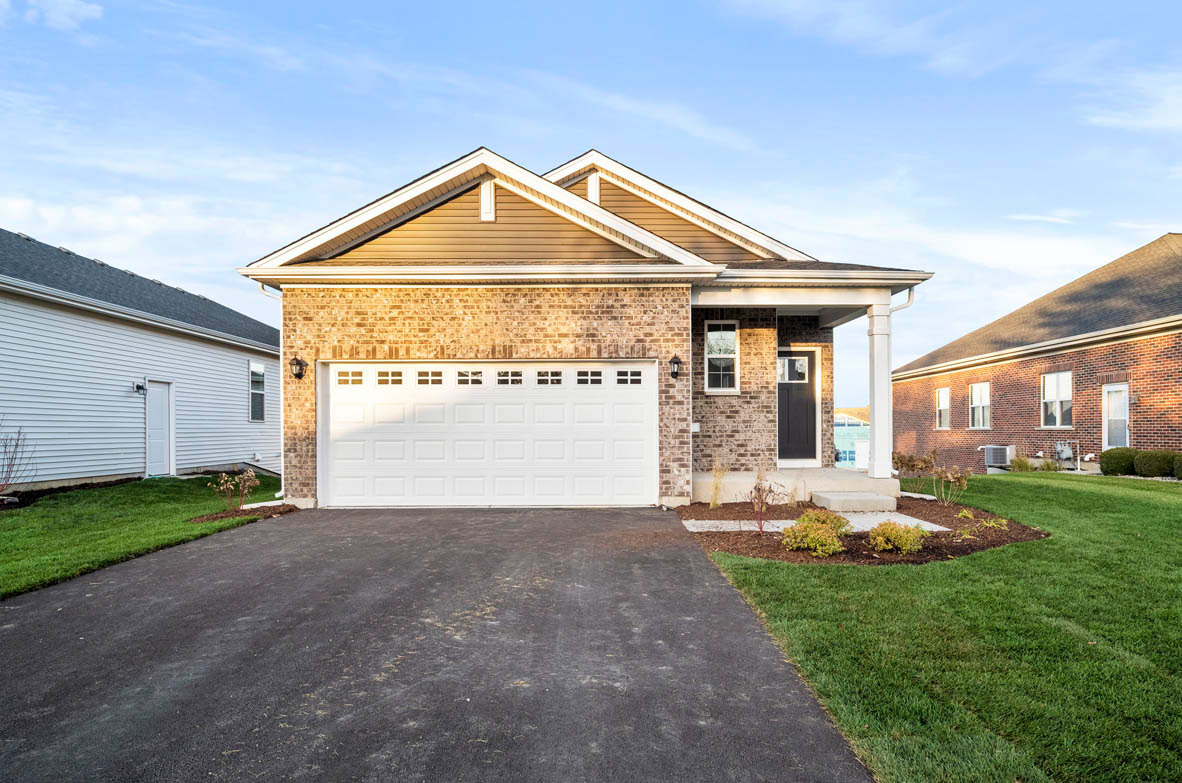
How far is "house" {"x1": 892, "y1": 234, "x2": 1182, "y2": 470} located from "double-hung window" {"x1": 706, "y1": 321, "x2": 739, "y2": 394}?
1063 centimetres

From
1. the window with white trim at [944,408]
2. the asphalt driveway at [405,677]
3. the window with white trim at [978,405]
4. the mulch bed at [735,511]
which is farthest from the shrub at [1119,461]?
the asphalt driveway at [405,677]

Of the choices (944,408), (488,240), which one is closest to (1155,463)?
(944,408)

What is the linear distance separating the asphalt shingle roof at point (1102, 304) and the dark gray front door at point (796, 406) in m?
9.15

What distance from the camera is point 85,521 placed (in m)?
9.55

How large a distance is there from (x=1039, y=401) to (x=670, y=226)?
14.2m

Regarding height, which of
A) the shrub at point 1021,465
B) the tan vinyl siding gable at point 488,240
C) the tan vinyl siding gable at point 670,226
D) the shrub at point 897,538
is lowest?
the shrub at point 1021,465

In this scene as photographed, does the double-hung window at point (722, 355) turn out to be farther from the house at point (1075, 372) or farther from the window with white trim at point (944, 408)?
the window with white trim at point (944, 408)

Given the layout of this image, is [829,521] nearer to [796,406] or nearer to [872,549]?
[872,549]

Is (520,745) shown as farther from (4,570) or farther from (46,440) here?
(46,440)

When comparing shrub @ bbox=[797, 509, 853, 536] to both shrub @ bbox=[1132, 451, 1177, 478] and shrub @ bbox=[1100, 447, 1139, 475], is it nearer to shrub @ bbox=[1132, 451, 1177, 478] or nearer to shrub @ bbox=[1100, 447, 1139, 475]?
shrub @ bbox=[1132, 451, 1177, 478]

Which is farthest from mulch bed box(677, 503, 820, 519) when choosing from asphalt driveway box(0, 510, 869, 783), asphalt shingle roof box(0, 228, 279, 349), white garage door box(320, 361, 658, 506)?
asphalt shingle roof box(0, 228, 279, 349)

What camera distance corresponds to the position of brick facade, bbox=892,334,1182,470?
14.2 metres

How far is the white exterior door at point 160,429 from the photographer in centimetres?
1507

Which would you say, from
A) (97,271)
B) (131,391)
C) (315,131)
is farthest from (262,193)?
(131,391)
